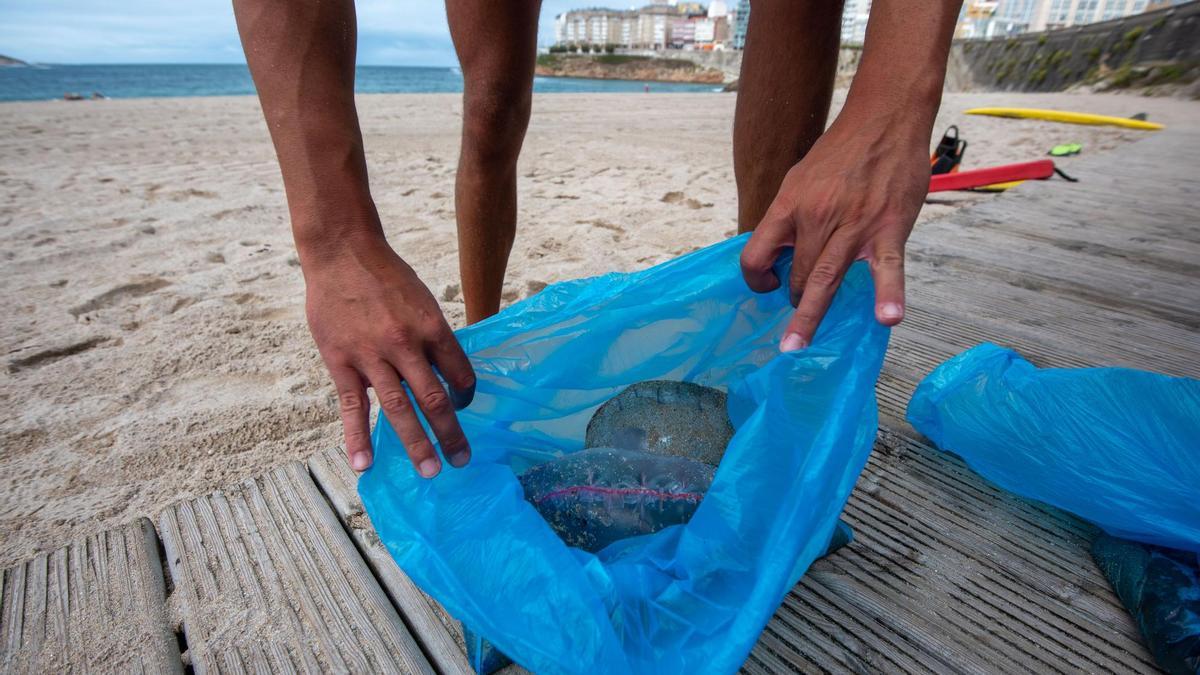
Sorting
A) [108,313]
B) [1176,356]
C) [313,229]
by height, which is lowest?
[108,313]

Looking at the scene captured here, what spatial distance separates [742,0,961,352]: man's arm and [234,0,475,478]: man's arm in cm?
43

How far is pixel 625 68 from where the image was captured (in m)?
58.2

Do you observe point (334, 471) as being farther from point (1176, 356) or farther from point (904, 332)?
point (1176, 356)

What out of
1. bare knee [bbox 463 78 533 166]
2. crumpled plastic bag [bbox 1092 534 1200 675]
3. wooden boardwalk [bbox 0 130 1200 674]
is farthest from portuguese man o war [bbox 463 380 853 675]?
bare knee [bbox 463 78 533 166]

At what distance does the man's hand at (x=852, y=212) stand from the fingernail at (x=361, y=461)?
1.71ft

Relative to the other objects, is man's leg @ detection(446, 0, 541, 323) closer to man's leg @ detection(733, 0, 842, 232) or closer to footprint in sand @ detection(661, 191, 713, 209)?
man's leg @ detection(733, 0, 842, 232)

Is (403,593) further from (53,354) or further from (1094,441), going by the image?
(53,354)

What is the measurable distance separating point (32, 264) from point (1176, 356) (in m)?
3.74

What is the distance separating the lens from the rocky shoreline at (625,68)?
2118 inches

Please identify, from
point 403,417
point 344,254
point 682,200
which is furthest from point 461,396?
point 682,200

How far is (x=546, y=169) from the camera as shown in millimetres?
4367

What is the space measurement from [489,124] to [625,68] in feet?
204

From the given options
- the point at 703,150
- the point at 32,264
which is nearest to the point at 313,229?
the point at 32,264

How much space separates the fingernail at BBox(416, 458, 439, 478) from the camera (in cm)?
71
